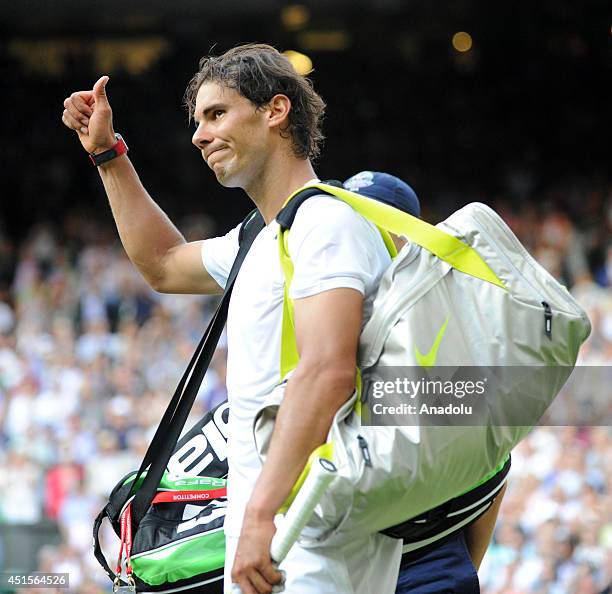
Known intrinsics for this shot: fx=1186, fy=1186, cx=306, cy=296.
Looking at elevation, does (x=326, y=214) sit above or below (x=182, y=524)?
above

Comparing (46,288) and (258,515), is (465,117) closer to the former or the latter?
(46,288)

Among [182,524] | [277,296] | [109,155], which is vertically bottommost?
[182,524]

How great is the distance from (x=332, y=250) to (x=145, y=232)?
0.93 m

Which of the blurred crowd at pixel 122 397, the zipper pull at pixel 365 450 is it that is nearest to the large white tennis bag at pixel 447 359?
the zipper pull at pixel 365 450

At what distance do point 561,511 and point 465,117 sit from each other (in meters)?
9.11

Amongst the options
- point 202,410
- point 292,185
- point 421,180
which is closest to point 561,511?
point 202,410

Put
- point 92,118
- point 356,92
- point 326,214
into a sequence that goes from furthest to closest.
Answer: point 356,92
point 92,118
point 326,214

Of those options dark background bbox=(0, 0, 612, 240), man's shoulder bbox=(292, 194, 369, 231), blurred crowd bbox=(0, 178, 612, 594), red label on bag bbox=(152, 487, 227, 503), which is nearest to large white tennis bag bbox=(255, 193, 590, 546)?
man's shoulder bbox=(292, 194, 369, 231)

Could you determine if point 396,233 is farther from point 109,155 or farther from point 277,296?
point 109,155

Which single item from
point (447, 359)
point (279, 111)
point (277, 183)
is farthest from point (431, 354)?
point (279, 111)

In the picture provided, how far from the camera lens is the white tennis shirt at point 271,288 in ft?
6.97

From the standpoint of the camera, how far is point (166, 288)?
300cm

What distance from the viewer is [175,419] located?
2510 millimetres

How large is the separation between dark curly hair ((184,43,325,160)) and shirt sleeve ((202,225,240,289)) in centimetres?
35
